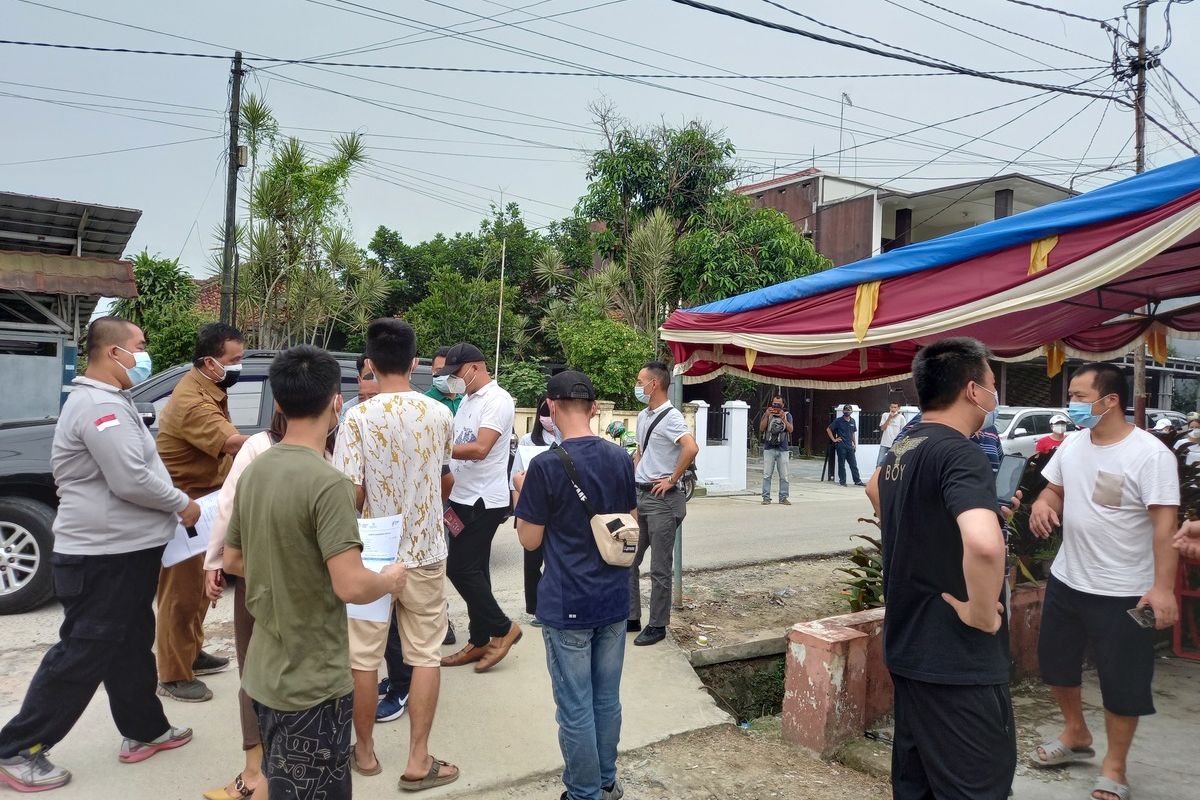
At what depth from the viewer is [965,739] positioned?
94.1 inches

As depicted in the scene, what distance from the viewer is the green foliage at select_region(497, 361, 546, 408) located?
51.8 ft

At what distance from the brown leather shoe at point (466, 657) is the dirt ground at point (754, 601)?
1398 mm

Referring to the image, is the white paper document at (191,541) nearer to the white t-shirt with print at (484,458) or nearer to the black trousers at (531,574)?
the white t-shirt with print at (484,458)

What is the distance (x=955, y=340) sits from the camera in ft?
8.50

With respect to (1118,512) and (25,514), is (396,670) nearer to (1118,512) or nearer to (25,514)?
(25,514)

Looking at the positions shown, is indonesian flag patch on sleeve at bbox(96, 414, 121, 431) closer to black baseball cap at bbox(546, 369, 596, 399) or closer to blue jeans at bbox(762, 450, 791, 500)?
black baseball cap at bbox(546, 369, 596, 399)

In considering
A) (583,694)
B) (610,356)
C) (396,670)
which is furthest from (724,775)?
(610,356)

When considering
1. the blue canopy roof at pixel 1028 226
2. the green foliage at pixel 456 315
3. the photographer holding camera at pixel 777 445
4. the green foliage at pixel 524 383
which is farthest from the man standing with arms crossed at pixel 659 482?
the green foliage at pixel 456 315

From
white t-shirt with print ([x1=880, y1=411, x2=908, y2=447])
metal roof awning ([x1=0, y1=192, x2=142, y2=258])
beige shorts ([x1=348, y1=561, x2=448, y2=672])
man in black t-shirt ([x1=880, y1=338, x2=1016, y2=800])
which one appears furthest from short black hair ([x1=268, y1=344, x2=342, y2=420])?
white t-shirt with print ([x1=880, y1=411, x2=908, y2=447])

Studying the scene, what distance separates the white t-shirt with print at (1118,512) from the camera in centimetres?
348

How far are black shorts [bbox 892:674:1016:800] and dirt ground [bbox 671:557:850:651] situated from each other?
9.88ft

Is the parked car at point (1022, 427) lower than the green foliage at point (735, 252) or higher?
lower

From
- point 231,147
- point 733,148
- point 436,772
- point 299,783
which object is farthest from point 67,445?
point 733,148

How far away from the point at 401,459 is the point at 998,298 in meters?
2.92
